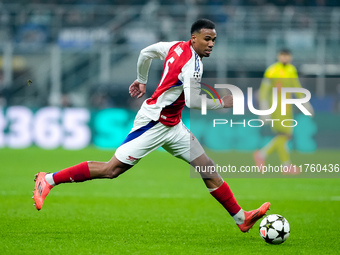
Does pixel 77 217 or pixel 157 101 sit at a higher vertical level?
pixel 157 101

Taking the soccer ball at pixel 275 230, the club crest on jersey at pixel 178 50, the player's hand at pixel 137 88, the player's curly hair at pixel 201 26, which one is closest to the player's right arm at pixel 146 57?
the player's hand at pixel 137 88

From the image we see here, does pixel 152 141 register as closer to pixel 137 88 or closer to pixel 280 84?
pixel 137 88

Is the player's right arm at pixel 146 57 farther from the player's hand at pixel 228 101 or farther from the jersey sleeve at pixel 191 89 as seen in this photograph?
the player's hand at pixel 228 101

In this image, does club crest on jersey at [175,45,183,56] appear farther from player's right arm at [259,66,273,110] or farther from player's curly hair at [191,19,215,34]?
player's right arm at [259,66,273,110]

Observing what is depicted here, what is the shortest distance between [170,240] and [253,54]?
53.5ft

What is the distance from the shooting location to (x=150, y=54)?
7.44 metres

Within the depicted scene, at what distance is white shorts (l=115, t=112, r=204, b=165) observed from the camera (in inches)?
279

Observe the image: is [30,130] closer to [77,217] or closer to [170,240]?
[77,217]

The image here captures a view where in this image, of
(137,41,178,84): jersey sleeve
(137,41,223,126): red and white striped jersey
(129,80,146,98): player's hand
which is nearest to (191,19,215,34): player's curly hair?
(137,41,223,126): red and white striped jersey

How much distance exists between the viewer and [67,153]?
59.5 ft

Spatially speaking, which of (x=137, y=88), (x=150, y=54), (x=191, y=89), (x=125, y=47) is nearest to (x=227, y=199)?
(x=191, y=89)

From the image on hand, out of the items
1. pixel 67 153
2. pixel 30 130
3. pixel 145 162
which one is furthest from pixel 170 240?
pixel 30 130

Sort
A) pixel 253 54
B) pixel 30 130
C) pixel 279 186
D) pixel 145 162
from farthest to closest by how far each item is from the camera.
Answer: pixel 253 54, pixel 30 130, pixel 145 162, pixel 279 186

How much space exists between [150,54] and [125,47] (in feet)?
51.3
